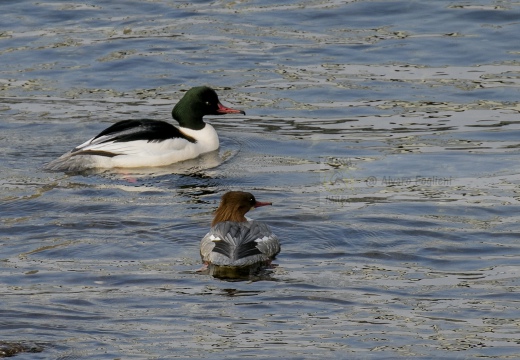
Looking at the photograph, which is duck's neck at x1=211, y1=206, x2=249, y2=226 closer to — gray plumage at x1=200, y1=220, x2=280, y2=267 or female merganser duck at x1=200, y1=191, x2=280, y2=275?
female merganser duck at x1=200, y1=191, x2=280, y2=275

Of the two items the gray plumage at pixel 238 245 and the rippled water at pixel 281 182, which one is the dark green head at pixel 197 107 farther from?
the gray plumage at pixel 238 245

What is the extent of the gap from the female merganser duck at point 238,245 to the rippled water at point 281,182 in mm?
210

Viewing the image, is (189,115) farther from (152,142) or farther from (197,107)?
(152,142)

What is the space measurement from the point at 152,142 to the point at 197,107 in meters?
1.28

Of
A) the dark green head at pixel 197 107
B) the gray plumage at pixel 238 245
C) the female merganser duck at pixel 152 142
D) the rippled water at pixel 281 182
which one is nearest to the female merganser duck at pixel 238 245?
the gray plumage at pixel 238 245

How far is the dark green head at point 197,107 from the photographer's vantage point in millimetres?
14812

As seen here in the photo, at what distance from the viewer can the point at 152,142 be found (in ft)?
45.4

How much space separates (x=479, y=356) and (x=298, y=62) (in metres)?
10.8

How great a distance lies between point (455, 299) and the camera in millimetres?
8555

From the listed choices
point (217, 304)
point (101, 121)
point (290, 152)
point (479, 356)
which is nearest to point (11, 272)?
point (217, 304)

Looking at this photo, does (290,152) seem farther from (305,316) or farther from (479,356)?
(479,356)

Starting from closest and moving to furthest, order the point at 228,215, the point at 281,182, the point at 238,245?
the point at 238,245
the point at 228,215
the point at 281,182

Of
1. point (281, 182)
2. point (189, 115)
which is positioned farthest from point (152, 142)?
point (281, 182)

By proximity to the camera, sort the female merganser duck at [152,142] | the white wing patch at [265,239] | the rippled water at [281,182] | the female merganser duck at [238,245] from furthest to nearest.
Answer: the female merganser duck at [152,142] → the white wing patch at [265,239] → the female merganser duck at [238,245] → the rippled water at [281,182]
